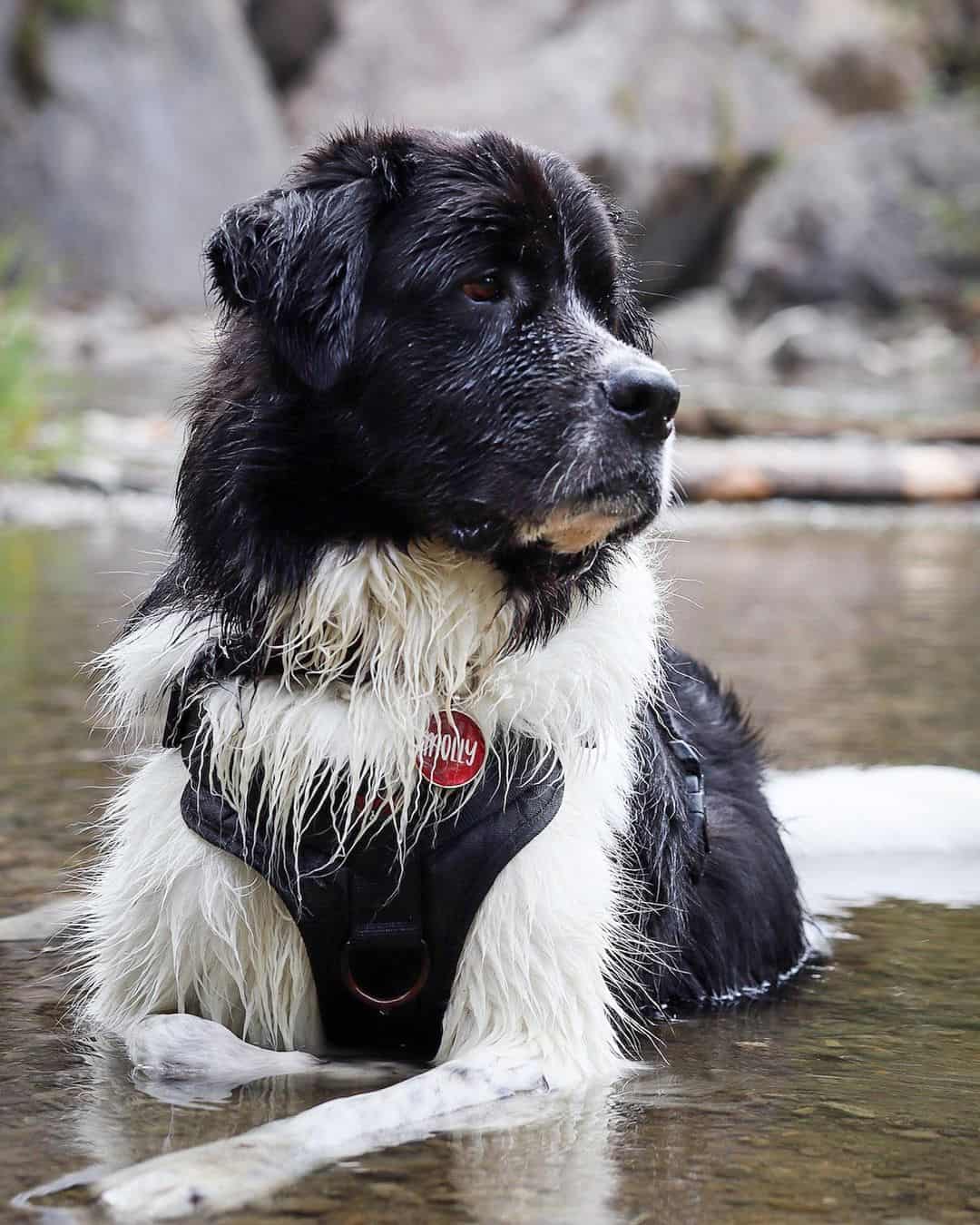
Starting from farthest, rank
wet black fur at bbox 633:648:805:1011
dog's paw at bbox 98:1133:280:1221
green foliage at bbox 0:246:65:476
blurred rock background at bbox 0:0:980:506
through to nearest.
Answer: blurred rock background at bbox 0:0:980:506 → green foliage at bbox 0:246:65:476 → wet black fur at bbox 633:648:805:1011 → dog's paw at bbox 98:1133:280:1221

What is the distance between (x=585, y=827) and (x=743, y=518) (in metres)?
8.40

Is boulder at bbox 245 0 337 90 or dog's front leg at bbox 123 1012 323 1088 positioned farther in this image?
boulder at bbox 245 0 337 90

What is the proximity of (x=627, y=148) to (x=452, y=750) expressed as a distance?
2747 cm

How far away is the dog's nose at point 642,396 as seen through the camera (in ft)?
9.22

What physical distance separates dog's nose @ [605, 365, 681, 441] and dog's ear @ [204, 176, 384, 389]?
0.43 meters

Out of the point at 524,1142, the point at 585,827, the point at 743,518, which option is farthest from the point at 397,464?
the point at 743,518

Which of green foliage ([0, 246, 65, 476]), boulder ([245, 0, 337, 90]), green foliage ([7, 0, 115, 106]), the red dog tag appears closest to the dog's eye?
the red dog tag

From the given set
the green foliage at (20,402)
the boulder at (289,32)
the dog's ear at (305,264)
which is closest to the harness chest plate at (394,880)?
the dog's ear at (305,264)

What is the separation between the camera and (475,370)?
2859mm

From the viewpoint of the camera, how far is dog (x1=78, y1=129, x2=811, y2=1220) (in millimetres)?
2715

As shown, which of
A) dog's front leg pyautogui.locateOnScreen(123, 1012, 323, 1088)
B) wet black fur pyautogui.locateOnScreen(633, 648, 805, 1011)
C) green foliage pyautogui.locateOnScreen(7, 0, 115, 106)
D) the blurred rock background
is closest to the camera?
dog's front leg pyautogui.locateOnScreen(123, 1012, 323, 1088)

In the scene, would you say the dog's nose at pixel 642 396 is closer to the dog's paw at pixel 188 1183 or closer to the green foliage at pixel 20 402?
the dog's paw at pixel 188 1183

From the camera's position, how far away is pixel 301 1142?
228 cm

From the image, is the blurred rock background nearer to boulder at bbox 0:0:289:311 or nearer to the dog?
boulder at bbox 0:0:289:311
